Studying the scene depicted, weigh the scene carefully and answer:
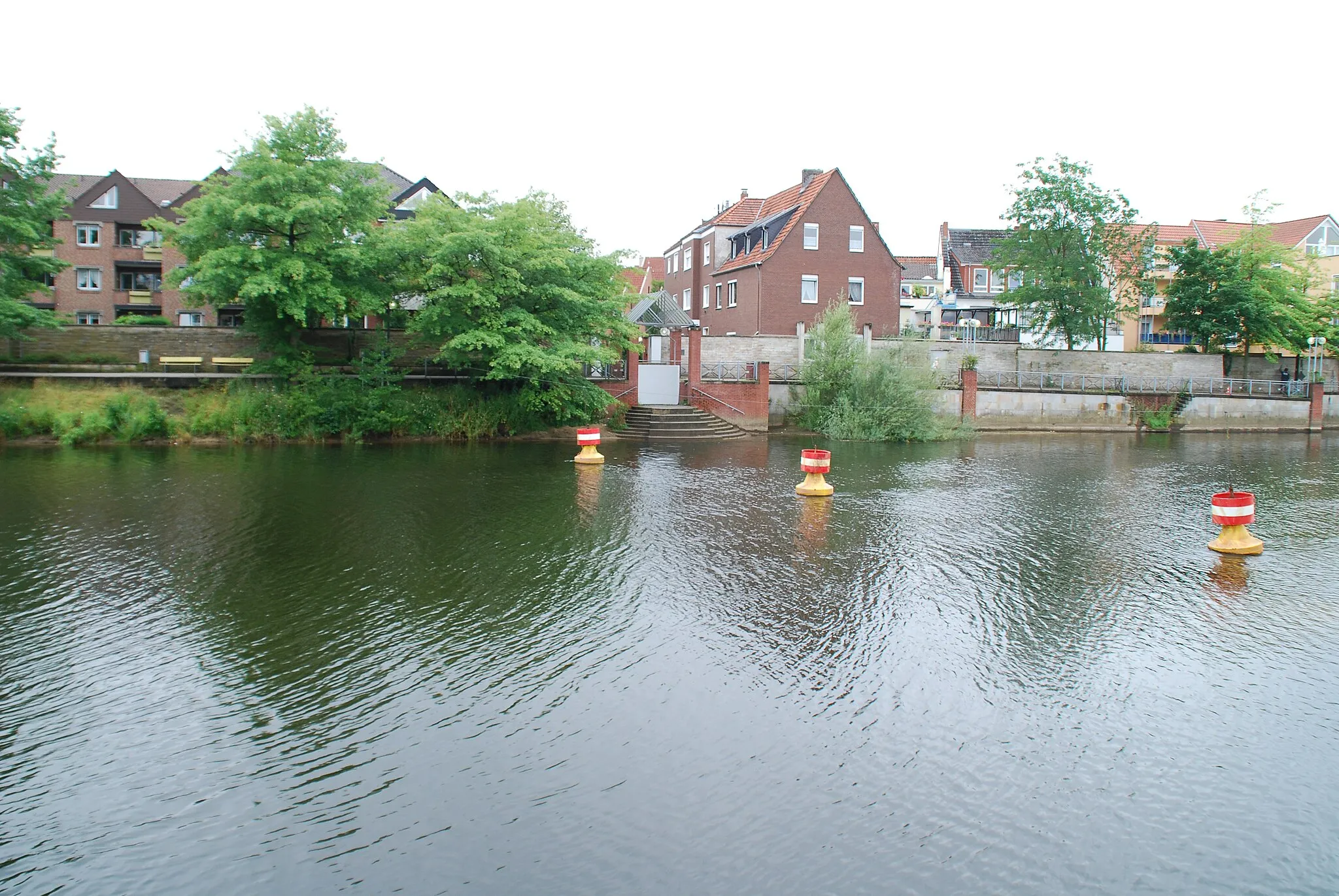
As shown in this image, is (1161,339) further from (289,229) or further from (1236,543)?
(289,229)

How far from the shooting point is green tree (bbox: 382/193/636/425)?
1091 inches

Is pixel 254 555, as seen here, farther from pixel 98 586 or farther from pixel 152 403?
pixel 152 403

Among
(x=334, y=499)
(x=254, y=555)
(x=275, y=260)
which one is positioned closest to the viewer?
(x=254, y=555)

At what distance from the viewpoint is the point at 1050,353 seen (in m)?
41.7

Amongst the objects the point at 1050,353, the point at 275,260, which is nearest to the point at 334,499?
the point at 275,260

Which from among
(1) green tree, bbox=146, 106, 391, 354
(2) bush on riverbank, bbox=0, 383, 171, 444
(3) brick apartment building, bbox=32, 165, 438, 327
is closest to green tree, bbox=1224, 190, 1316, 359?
(1) green tree, bbox=146, 106, 391, 354

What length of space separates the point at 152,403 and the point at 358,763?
25.8m

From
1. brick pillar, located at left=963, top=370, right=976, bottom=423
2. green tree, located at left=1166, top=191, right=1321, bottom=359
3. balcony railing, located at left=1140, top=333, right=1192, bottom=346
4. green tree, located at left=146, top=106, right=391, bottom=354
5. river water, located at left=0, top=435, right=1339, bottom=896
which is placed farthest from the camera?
balcony railing, located at left=1140, top=333, right=1192, bottom=346

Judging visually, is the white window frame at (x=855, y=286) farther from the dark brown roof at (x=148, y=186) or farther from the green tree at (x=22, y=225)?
the dark brown roof at (x=148, y=186)

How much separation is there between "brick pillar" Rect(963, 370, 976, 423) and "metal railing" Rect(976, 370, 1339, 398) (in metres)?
0.82

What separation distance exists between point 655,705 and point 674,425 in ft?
82.5

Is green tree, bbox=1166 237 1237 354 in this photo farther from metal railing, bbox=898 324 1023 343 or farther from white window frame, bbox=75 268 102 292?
white window frame, bbox=75 268 102 292

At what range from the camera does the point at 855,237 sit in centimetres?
4388

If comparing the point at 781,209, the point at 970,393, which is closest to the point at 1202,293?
the point at 970,393
